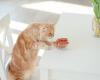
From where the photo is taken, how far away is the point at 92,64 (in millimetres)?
1032

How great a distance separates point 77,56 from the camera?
109 centimetres

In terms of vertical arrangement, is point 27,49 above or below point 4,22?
below

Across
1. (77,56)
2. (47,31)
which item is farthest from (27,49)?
(77,56)

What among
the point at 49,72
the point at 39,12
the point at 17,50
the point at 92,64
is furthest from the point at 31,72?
the point at 39,12

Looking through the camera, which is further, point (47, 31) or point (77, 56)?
point (47, 31)

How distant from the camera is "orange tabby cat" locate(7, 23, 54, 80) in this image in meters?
1.25

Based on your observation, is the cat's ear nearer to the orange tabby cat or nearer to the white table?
the orange tabby cat

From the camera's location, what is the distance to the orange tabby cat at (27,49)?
1.25 m

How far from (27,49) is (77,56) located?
326mm

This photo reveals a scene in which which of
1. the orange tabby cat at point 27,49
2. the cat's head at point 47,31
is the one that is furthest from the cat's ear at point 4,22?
the cat's head at point 47,31

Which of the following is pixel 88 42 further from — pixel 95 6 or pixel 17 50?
pixel 17 50

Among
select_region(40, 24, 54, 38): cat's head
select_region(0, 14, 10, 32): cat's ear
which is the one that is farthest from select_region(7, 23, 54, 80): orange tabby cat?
select_region(0, 14, 10, 32): cat's ear

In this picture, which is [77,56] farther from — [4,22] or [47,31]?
[4,22]

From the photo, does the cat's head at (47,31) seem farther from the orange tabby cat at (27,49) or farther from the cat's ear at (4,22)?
the cat's ear at (4,22)
